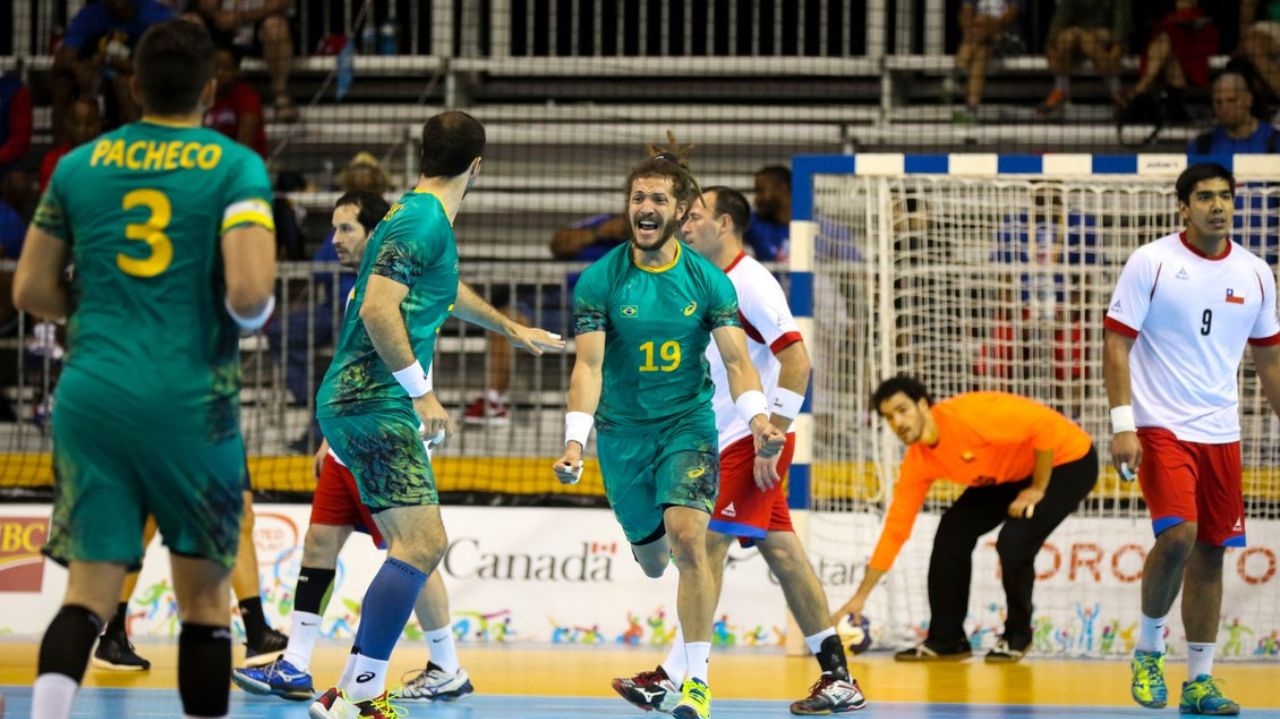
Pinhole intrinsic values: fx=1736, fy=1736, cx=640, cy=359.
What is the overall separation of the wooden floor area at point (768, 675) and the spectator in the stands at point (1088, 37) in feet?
19.0

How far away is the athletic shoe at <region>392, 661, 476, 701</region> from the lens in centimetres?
732

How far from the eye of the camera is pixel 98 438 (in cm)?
429

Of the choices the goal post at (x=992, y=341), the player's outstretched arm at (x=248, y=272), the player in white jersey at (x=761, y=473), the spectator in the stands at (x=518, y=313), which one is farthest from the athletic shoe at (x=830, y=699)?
the spectator in the stands at (x=518, y=313)

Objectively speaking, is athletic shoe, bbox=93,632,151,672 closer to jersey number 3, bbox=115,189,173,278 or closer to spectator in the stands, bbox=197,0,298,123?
jersey number 3, bbox=115,189,173,278

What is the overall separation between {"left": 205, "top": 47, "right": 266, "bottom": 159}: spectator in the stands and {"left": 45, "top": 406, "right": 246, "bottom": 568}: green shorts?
9771 millimetres

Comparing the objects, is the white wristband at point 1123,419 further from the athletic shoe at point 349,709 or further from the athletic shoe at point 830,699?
the athletic shoe at point 349,709

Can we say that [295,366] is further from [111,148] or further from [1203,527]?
[111,148]

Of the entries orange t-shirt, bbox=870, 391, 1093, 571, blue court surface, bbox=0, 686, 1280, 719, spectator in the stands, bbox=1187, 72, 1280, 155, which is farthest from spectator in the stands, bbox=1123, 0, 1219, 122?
blue court surface, bbox=0, 686, 1280, 719

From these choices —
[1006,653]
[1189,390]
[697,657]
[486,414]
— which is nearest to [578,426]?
[697,657]

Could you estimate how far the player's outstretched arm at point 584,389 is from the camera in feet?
21.1

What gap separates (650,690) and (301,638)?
146 centimetres

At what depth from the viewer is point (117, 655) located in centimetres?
844

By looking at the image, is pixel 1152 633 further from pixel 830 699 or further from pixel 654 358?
pixel 654 358

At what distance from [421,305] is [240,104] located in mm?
8429
